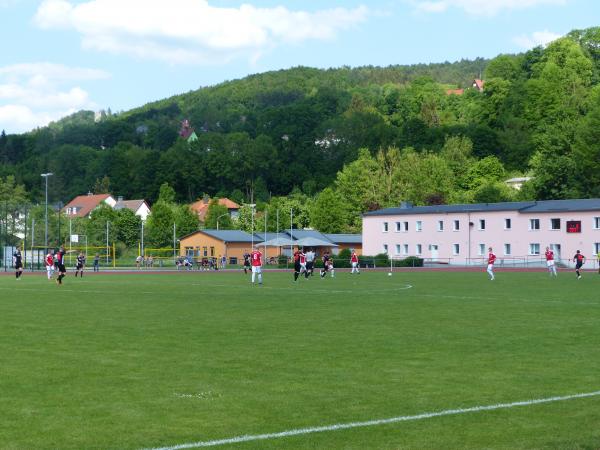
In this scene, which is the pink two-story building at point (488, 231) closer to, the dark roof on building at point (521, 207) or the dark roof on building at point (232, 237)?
the dark roof on building at point (521, 207)

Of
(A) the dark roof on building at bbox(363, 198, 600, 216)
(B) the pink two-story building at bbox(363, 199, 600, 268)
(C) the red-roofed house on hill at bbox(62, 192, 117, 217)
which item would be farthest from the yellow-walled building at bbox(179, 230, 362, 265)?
(C) the red-roofed house on hill at bbox(62, 192, 117, 217)

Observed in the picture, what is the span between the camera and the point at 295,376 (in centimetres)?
1409

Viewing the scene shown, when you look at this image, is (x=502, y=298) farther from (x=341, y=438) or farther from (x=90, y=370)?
(x=341, y=438)

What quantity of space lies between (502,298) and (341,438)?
2603 cm

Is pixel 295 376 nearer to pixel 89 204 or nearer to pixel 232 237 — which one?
pixel 232 237

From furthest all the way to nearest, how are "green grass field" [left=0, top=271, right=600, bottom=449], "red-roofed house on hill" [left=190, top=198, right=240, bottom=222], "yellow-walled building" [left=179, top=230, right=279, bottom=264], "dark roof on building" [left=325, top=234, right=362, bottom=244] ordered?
"red-roofed house on hill" [left=190, top=198, right=240, bottom=222]
"dark roof on building" [left=325, top=234, right=362, bottom=244]
"yellow-walled building" [left=179, top=230, right=279, bottom=264]
"green grass field" [left=0, top=271, right=600, bottom=449]

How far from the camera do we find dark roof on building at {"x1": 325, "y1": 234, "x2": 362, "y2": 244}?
12577 cm

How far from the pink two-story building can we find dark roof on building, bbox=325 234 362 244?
10.3 meters

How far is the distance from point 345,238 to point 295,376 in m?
114

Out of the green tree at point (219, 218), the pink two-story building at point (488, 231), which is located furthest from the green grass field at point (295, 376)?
the green tree at point (219, 218)

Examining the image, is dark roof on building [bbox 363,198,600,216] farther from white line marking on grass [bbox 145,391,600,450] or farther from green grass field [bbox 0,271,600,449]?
white line marking on grass [bbox 145,391,600,450]

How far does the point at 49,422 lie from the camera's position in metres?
10.6

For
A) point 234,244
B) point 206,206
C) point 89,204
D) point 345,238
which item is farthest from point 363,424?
point 89,204

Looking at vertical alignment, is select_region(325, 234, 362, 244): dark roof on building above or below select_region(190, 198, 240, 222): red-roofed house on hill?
below
